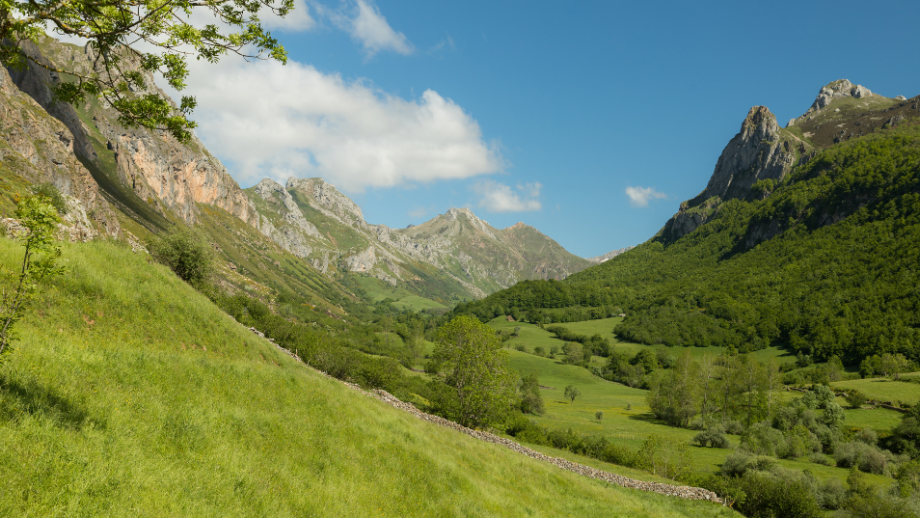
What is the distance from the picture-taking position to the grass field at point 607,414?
215 feet

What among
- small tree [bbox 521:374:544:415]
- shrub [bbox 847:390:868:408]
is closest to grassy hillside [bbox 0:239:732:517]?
small tree [bbox 521:374:544:415]

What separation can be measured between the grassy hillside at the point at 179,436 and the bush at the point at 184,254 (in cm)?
3255

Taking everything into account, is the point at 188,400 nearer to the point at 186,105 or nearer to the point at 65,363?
the point at 65,363

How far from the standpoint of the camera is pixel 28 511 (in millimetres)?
5953

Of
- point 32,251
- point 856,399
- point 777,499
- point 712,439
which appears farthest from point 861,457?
point 32,251

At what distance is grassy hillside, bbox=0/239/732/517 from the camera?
746 centimetres

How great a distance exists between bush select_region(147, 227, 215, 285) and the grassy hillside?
107 feet

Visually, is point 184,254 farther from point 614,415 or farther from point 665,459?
point 614,415

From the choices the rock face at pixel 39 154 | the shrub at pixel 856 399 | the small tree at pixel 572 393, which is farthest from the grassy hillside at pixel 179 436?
the rock face at pixel 39 154

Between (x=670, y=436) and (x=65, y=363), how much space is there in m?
94.4

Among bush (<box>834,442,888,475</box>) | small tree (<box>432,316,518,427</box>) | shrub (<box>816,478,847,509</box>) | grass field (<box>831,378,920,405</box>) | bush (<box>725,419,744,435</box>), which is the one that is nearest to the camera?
shrub (<box>816,478,847,509</box>)

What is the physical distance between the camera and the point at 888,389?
313 ft

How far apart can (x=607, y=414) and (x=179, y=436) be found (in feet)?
359

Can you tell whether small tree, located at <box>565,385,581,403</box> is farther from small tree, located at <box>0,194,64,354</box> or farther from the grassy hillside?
small tree, located at <box>0,194,64,354</box>
